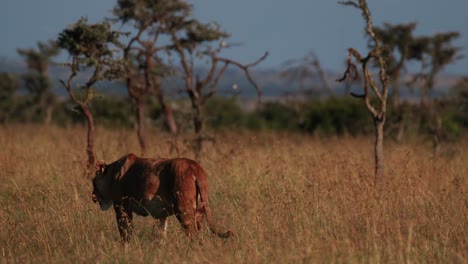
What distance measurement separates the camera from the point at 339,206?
8383mm

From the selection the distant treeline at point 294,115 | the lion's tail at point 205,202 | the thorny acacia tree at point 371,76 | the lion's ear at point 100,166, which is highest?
the thorny acacia tree at point 371,76

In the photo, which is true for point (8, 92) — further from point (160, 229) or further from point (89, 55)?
point (160, 229)

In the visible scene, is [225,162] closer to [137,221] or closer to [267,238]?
[137,221]

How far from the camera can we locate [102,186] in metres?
8.05

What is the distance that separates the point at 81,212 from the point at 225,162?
3.55 meters

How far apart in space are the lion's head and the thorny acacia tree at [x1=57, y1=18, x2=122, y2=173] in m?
4.39

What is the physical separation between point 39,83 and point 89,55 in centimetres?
2706

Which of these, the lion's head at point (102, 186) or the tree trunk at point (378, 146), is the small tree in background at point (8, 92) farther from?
the lion's head at point (102, 186)

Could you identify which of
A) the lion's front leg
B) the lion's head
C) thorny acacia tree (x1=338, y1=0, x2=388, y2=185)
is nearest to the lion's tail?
the lion's front leg

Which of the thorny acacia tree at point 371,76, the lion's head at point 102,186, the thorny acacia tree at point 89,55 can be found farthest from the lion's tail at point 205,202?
the thorny acacia tree at point 89,55

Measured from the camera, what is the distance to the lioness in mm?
7074

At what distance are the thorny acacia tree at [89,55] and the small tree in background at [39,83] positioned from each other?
75.3ft

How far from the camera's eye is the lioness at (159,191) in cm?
707

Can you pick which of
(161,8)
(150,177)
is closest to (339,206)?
(150,177)
